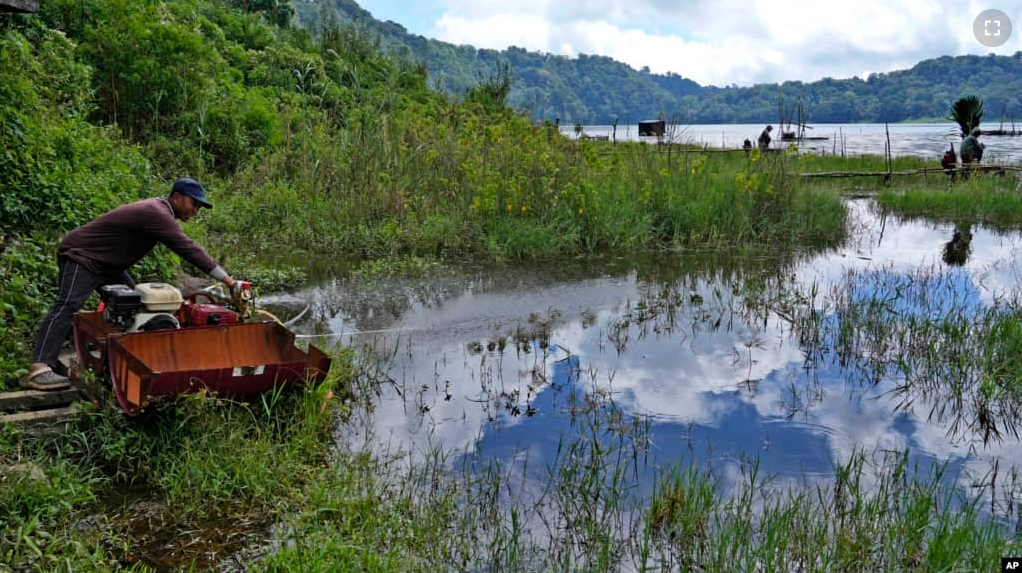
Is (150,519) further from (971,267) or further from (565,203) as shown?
(971,267)

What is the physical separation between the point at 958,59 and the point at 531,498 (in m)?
96.4

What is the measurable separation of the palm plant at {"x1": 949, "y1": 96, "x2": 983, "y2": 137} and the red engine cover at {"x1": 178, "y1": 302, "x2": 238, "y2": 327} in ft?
71.2

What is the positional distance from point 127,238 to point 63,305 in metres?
0.59

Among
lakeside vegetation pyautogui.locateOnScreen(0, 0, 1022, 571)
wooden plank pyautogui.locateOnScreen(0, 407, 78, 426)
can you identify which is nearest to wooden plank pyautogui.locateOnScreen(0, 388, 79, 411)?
wooden plank pyautogui.locateOnScreen(0, 407, 78, 426)

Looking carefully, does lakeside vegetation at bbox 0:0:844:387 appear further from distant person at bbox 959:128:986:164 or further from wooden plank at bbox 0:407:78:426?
distant person at bbox 959:128:986:164

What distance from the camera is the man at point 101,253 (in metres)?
4.96

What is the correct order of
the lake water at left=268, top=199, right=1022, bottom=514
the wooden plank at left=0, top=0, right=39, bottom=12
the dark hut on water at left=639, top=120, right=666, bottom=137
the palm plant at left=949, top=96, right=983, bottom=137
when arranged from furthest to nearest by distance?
the palm plant at left=949, top=96, right=983, bottom=137 → the dark hut on water at left=639, top=120, right=666, bottom=137 → the wooden plank at left=0, top=0, right=39, bottom=12 → the lake water at left=268, top=199, right=1022, bottom=514

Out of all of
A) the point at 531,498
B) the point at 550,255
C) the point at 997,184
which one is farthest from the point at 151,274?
the point at 997,184

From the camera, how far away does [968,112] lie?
21.2 metres

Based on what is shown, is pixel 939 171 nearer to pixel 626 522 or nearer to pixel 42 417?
pixel 626 522

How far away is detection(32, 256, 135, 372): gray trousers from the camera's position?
5.04m

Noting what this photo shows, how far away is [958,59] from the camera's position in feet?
277

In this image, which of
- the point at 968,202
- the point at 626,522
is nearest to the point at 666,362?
the point at 626,522

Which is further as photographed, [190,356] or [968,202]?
[968,202]
